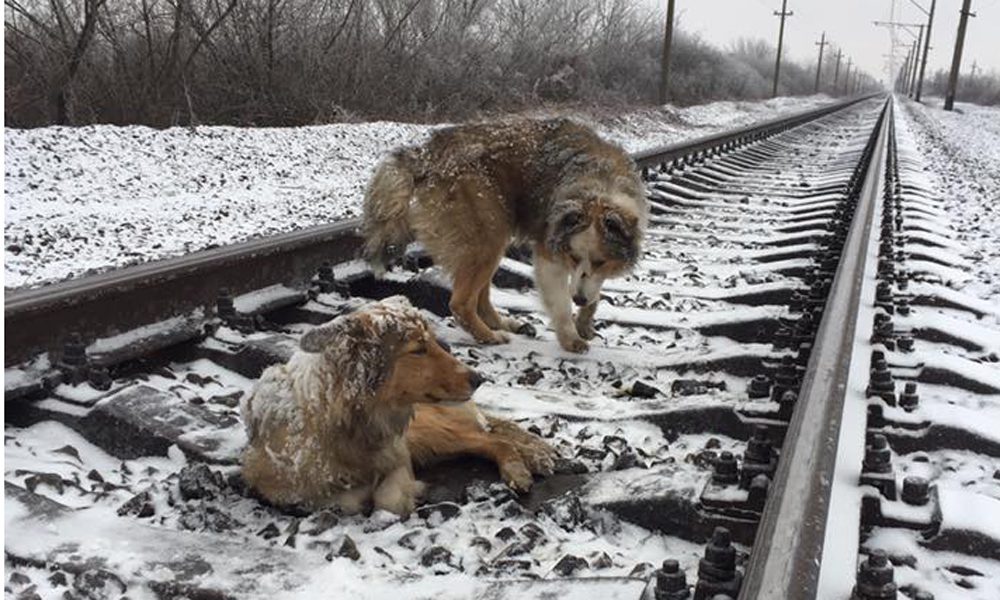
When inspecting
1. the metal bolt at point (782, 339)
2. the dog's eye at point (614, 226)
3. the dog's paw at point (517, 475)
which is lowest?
the dog's paw at point (517, 475)

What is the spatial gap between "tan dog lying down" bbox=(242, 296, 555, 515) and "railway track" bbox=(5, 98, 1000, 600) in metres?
0.14

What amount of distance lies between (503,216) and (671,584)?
3436 mm

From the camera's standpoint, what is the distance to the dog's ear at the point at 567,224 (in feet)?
17.2

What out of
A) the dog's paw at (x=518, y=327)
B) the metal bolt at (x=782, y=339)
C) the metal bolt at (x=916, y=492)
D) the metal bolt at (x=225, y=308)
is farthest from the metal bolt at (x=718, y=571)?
the dog's paw at (x=518, y=327)

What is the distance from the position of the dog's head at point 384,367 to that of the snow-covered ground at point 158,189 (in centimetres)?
340

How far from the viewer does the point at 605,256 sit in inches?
207

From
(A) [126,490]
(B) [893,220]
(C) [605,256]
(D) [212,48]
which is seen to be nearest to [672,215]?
(B) [893,220]

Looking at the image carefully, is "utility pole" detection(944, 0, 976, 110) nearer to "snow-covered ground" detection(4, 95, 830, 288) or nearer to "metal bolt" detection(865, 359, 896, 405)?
"snow-covered ground" detection(4, 95, 830, 288)

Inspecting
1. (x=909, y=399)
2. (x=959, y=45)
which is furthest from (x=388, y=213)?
(x=959, y=45)

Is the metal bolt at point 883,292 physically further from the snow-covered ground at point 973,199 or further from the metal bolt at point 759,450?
the metal bolt at point 759,450

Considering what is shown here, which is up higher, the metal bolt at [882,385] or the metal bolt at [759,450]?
the metal bolt at [759,450]

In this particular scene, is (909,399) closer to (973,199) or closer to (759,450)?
(759,450)

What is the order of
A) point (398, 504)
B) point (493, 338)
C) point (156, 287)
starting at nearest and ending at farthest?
point (398, 504)
point (156, 287)
point (493, 338)

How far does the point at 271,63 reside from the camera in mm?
19672
